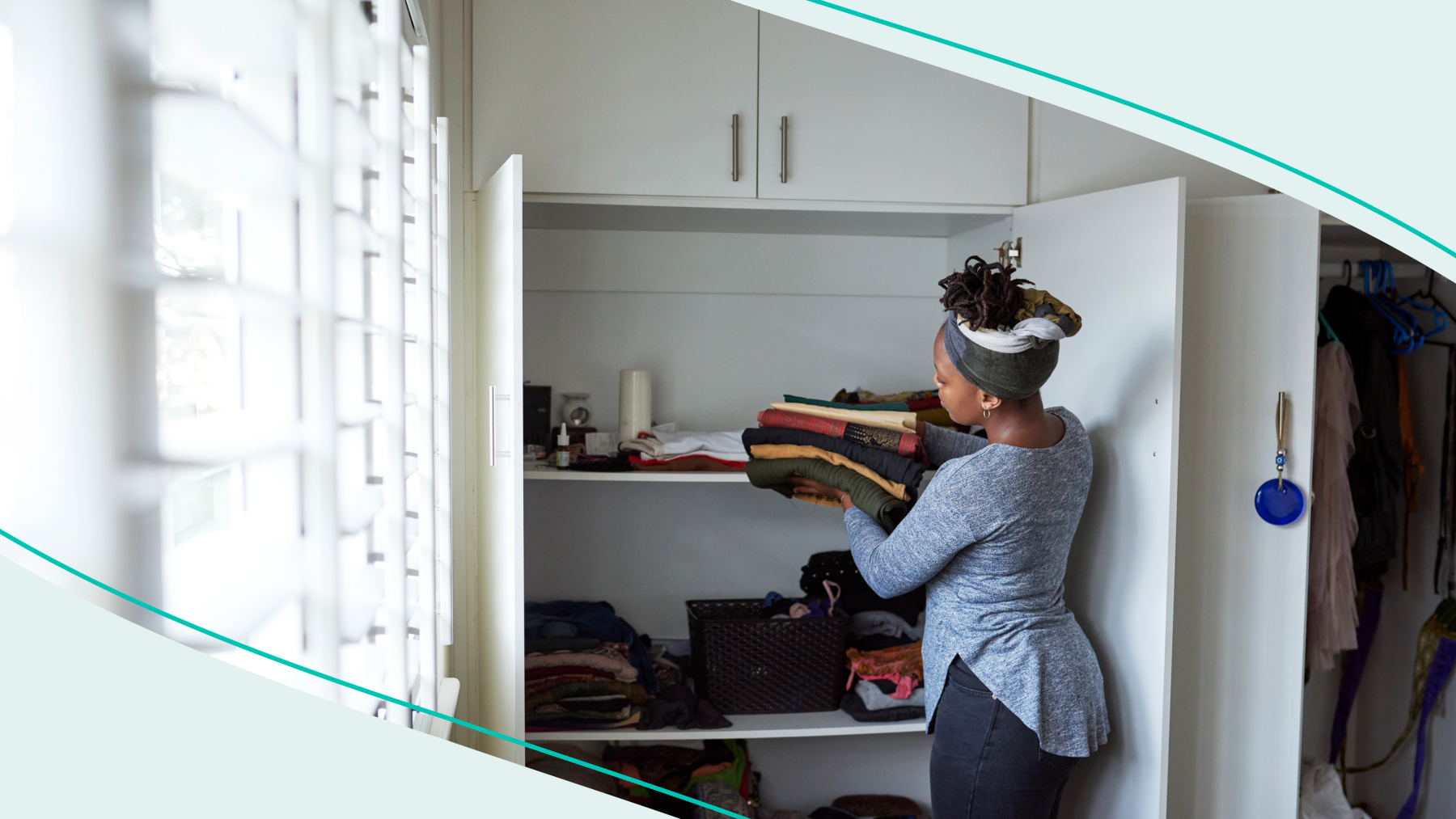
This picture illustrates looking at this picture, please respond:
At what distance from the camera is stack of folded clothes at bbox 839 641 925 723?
4.46 feet

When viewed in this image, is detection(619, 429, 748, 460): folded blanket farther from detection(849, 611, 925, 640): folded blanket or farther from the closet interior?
the closet interior

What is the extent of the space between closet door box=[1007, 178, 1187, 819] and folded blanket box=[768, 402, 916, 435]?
26 cm

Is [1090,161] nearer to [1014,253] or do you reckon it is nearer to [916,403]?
[1014,253]

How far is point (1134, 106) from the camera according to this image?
0.26 metres

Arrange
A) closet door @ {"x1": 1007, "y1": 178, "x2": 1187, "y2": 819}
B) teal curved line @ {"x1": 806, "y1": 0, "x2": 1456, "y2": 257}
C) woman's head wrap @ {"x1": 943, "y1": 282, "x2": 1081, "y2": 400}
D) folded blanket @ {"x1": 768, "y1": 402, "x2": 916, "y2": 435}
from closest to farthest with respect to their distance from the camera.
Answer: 1. teal curved line @ {"x1": 806, "y1": 0, "x2": 1456, "y2": 257}
2. woman's head wrap @ {"x1": 943, "y1": 282, "x2": 1081, "y2": 400}
3. closet door @ {"x1": 1007, "y1": 178, "x2": 1187, "y2": 819}
4. folded blanket @ {"x1": 768, "y1": 402, "x2": 916, "y2": 435}

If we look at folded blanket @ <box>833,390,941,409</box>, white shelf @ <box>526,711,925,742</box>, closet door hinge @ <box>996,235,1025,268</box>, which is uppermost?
closet door hinge @ <box>996,235,1025,268</box>

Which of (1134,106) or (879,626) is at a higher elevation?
(1134,106)

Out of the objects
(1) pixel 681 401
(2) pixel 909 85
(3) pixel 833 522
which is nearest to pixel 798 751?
(3) pixel 833 522

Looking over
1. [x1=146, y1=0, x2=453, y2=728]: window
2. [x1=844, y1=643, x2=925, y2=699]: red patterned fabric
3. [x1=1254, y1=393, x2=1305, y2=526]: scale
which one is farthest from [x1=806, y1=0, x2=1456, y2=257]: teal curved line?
[x1=844, y1=643, x2=925, y2=699]: red patterned fabric

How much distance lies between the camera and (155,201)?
23 centimetres

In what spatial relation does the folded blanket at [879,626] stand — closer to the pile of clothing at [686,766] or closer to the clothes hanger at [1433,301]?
the pile of clothing at [686,766]

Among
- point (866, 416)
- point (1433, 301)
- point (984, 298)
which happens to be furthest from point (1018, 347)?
point (1433, 301)

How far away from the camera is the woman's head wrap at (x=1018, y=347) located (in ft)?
2.95

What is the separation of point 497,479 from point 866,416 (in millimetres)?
495
